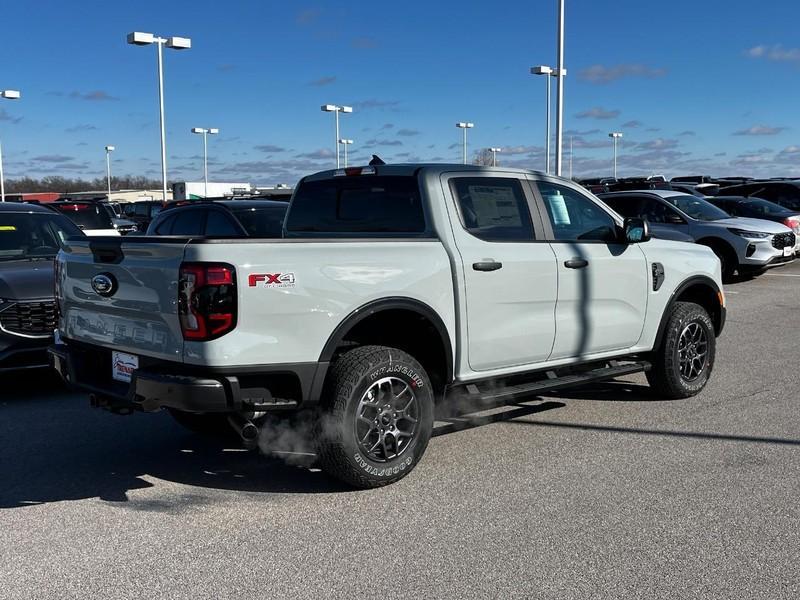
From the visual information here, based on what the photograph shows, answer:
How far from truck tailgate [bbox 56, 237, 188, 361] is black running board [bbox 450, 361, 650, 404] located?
2002 mm

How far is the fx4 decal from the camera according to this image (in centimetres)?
426

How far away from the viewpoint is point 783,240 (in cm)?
1648

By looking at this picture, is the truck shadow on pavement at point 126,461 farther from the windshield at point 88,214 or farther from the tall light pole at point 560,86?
the tall light pole at point 560,86

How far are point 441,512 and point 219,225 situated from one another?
7078mm

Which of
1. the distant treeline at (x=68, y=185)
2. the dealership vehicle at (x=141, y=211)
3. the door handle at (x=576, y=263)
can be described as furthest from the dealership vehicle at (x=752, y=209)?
the distant treeline at (x=68, y=185)

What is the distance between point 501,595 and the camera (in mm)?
3523

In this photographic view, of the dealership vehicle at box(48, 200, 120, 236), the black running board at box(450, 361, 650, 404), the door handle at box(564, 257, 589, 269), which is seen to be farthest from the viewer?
the dealership vehicle at box(48, 200, 120, 236)

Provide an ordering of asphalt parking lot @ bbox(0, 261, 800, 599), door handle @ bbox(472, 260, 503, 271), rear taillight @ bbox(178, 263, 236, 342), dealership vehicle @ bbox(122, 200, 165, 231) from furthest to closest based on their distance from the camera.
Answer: dealership vehicle @ bbox(122, 200, 165, 231) → door handle @ bbox(472, 260, 503, 271) → rear taillight @ bbox(178, 263, 236, 342) → asphalt parking lot @ bbox(0, 261, 800, 599)

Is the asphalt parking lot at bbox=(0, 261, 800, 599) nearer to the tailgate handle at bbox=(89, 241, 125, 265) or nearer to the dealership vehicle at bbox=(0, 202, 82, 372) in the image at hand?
the dealership vehicle at bbox=(0, 202, 82, 372)

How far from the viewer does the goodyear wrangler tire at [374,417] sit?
4.60 metres

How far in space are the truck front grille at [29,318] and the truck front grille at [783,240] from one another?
13.8m

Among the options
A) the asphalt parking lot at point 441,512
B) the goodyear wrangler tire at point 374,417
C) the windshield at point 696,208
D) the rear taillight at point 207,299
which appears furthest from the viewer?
the windshield at point 696,208

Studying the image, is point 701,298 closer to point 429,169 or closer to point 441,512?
point 429,169

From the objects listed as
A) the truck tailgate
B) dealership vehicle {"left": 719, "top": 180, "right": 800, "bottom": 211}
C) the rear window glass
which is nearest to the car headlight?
dealership vehicle {"left": 719, "top": 180, "right": 800, "bottom": 211}
